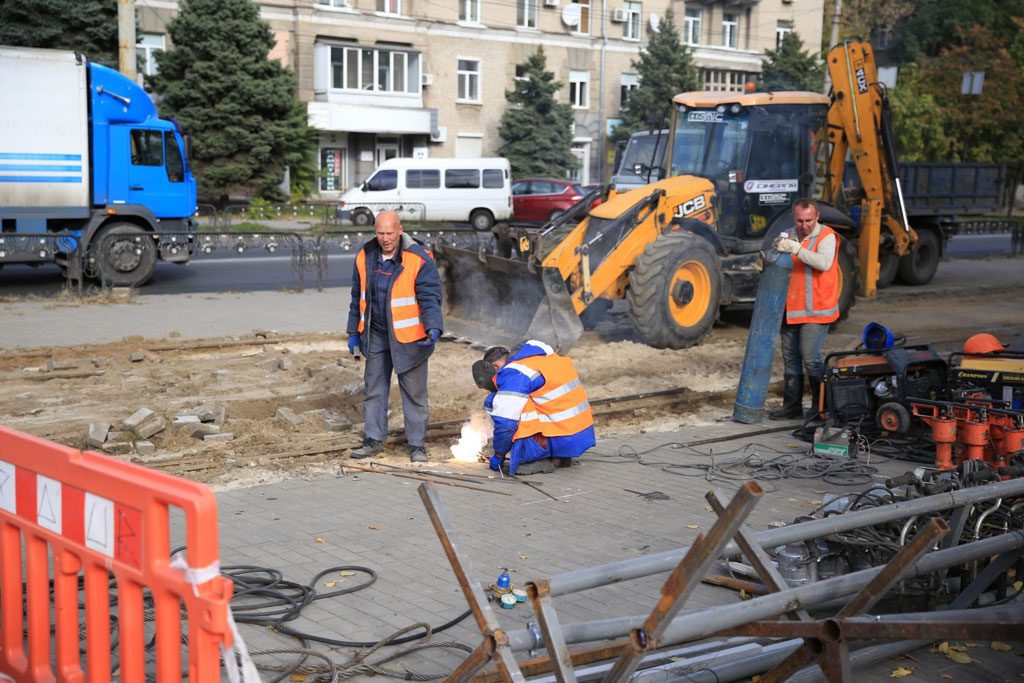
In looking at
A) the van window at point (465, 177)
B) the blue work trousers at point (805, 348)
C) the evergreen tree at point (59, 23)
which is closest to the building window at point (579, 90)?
the van window at point (465, 177)

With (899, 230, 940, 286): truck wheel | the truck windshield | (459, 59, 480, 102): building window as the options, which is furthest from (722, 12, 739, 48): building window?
the truck windshield

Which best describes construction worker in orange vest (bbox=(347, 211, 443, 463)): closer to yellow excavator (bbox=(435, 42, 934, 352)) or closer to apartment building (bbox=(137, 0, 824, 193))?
yellow excavator (bbox=(435, 42, 934, 352))

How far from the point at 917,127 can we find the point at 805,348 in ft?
112

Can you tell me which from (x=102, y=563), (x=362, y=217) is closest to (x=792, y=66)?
(x=362, y=217)

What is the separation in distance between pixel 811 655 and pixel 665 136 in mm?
12316

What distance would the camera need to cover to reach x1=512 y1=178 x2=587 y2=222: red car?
110 feet

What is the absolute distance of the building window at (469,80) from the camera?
44344 millimetres

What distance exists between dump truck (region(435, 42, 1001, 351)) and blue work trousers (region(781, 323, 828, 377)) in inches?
51.4

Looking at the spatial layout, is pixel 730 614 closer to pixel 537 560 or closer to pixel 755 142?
pixel 537 560

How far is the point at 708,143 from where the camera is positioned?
14.7m

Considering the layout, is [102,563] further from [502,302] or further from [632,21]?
[632,21]

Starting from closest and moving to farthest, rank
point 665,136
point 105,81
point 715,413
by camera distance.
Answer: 1. point 715,413
2. point 665,136
3. point 105,81

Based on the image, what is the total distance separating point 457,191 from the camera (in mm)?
32281

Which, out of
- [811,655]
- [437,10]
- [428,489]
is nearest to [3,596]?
[428,489]
